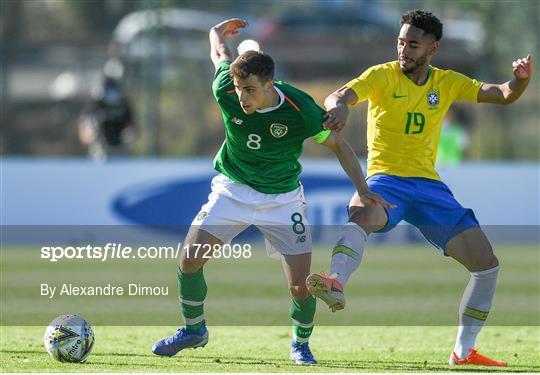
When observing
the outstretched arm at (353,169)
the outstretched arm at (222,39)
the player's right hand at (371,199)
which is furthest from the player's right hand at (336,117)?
the outstretched arm at (222,39)

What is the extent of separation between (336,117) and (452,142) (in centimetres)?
1506

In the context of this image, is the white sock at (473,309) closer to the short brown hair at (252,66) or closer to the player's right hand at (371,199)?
the player's right hand at (371,199)

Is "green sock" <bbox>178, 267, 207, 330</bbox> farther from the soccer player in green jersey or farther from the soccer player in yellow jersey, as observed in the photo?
the soccer player in yellow jersey

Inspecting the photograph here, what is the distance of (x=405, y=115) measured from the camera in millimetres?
8445

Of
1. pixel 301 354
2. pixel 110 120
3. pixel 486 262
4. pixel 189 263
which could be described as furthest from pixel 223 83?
pixel 110 120

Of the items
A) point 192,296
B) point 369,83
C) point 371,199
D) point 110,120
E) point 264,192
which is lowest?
point 110,120

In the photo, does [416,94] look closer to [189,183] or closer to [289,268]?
[289,268]

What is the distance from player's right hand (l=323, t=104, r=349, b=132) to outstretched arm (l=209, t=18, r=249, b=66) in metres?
1.23

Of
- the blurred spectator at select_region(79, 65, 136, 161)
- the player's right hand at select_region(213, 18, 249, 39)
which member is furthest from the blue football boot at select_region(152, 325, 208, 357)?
the blurred spectator at select_region(79, 65, 136, 161)

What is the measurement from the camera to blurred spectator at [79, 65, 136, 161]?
2153 centimetres

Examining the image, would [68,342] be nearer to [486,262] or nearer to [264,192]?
[264,192]

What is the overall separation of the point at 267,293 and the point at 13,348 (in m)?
4.72

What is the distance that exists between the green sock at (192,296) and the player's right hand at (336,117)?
1497 mm

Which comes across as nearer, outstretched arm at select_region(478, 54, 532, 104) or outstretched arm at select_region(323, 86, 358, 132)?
outstretched arm at select_region(323, 86, 358, 132)
